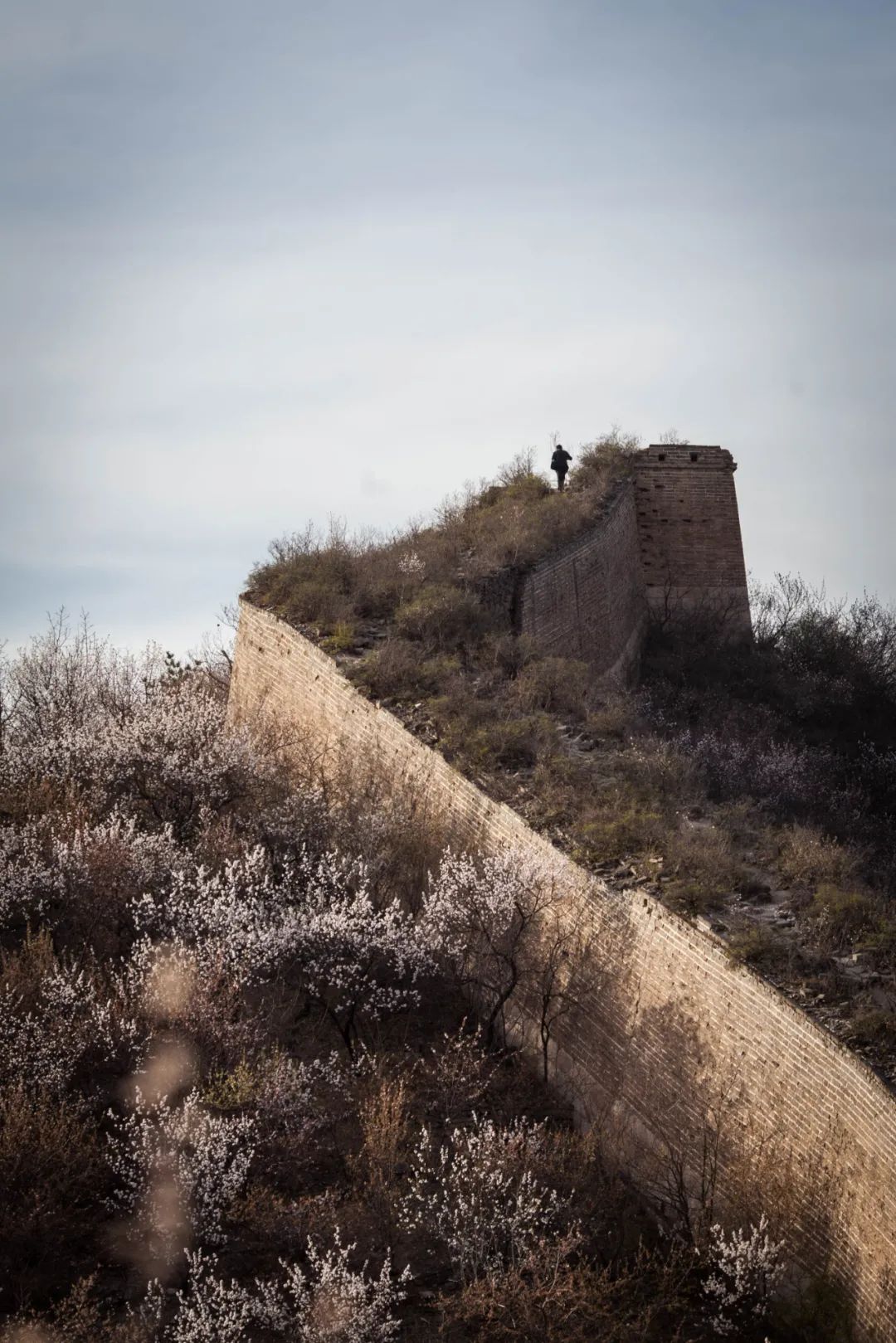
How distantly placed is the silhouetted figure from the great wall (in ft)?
15.6

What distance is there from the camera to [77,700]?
71.6 ft

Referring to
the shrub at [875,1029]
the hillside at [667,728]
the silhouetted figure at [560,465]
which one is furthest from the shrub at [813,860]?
the silhouetted figure at [560,465]

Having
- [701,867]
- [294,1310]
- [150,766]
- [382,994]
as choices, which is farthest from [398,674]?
[294,1310]

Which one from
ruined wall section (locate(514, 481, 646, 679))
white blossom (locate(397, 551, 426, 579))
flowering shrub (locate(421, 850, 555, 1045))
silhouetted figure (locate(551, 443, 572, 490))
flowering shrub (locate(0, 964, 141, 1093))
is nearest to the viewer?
flowering shrub (locate(0, 964, 141, 1093))

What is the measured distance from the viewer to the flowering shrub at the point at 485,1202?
10.7 meters

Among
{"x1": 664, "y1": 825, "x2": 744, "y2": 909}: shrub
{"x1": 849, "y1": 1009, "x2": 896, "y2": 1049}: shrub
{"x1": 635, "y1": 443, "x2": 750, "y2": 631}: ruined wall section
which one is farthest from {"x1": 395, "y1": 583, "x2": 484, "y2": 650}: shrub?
{"x1": 849, "y1": 1009, "x2": 896, "y2": 1049}: shrub

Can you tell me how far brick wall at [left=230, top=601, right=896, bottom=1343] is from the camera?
33.7 feet

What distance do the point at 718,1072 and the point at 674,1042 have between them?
0.59m

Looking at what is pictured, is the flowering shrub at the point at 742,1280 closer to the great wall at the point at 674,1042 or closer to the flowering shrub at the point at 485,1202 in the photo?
the great wall at the point at 674,1042

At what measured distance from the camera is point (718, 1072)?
11797 millimetres

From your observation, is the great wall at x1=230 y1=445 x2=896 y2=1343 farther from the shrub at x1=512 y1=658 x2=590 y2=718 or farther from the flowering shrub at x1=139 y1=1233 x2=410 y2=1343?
the flowering shrub at x1=139 y1=1233 x2=410 y2=1343

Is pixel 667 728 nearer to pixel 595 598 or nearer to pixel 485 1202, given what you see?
pixel 595 598

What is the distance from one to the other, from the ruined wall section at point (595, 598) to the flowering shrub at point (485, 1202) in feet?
30.0

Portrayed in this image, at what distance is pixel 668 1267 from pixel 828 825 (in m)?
6.46
